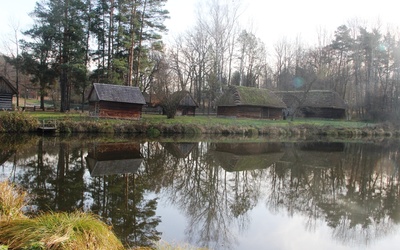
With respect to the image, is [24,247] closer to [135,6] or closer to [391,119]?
[135,6]

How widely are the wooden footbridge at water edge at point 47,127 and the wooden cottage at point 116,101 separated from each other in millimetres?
4927

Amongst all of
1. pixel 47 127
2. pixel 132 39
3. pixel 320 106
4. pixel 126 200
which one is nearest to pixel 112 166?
pixel 126 200

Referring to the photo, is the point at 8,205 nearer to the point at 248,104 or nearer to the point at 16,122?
the point at 16,122

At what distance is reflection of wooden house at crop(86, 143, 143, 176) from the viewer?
12750mm

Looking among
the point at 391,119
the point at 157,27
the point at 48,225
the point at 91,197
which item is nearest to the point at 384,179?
the point at 91,197

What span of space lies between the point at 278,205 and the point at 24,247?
24.6ft

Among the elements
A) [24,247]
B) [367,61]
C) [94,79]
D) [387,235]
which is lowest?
[387,235]

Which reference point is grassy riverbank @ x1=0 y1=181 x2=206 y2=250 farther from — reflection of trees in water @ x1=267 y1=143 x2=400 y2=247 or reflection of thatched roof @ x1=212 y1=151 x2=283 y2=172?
reflection of thatched roof @ x1=212 y1=151 x2=283 y2=172

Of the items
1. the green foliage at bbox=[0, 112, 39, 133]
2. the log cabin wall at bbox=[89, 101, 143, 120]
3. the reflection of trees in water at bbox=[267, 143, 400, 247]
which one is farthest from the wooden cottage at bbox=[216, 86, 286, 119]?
the green foliage at bbox=[0, 112, 39, 133]

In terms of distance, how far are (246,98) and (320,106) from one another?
1258 cm

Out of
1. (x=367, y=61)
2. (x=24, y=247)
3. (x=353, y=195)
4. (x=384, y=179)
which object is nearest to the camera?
(x=24, y=247)

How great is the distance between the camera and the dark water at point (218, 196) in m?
7.33

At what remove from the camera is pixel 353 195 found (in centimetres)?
1118

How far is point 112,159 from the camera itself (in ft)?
49.8
